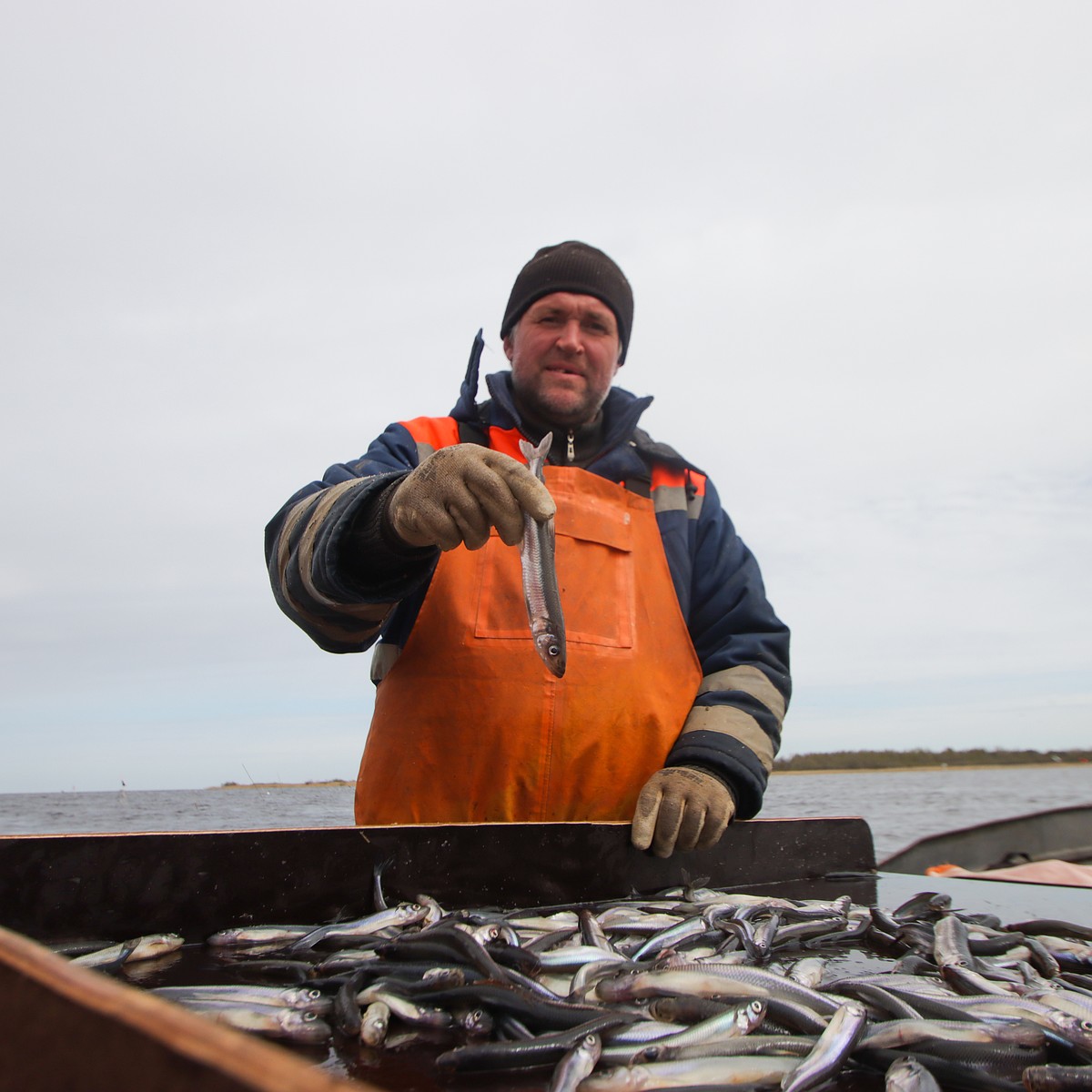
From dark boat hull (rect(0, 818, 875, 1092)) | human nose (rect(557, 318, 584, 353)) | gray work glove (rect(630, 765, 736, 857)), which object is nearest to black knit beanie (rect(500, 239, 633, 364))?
human nose (rect(557, 318, 584, 353))

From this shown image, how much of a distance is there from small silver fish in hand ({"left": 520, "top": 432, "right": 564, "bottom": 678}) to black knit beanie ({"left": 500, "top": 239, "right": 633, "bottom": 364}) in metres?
1.99

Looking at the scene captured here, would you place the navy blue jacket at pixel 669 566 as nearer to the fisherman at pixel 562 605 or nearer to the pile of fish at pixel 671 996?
the fisherman at pixel 562 605

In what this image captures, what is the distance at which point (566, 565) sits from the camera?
4.32 m

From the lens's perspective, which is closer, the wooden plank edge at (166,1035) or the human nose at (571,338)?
the wooden plank edge at (166,1035)

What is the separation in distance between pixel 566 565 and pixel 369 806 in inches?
58.3

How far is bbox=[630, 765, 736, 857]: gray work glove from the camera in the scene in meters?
3.53

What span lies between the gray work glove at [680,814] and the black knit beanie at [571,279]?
111 inches

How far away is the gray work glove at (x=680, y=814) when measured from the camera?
11.6 ft

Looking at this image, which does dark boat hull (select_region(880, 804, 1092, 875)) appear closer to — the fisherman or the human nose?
the fisherman

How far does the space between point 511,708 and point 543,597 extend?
602mm

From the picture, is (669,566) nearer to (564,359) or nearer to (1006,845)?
(564,359)

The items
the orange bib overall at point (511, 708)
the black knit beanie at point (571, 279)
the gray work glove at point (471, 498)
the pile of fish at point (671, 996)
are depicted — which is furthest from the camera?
the black knit beanie at point (571, 279)

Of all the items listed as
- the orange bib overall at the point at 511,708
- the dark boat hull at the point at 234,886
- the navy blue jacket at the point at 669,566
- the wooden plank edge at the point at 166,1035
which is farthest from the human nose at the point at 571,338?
the wooden plank edge at the point at 166,1035

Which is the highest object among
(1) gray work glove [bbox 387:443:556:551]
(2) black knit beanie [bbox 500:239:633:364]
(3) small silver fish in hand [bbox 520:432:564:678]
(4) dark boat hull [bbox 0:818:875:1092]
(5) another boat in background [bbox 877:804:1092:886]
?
(2) black knit beanie [bbox 500:239:633:364]
